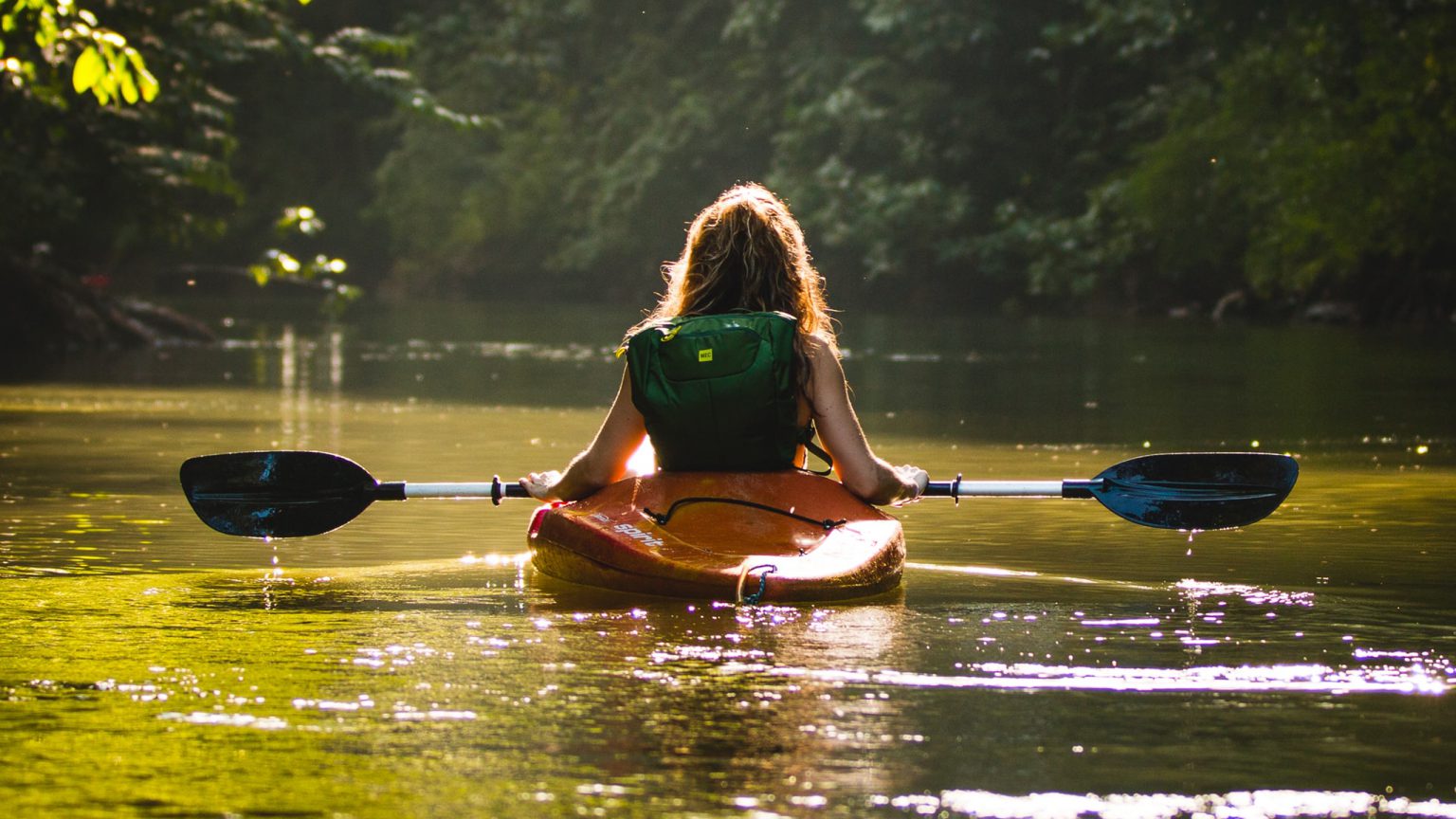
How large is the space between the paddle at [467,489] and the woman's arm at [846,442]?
0.36m

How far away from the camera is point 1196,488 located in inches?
294

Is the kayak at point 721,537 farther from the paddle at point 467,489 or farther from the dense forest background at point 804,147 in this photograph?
the dense forest background at point 804,147

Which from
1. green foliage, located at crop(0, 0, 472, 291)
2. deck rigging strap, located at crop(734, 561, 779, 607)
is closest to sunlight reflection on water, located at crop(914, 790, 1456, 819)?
deck rigging strap, located at crop(734, 561, 779, 607)

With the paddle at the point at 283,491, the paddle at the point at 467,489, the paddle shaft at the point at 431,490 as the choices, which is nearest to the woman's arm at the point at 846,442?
the paddle at the point at 467,489

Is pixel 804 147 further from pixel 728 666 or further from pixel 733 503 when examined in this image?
pixel 728 666

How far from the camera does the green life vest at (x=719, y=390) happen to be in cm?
661

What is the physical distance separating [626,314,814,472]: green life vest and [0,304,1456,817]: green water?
21.2 inches

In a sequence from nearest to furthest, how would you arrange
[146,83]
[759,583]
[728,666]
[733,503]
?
[728,666] → [759,583] → [733,503] → [146,83]

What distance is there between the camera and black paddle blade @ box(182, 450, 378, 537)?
7539 mm

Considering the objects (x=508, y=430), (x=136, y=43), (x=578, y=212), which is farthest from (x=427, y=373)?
(x=578, y=212)

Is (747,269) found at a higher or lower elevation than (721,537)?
higher

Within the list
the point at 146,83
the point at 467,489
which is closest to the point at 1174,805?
the point at 467,489

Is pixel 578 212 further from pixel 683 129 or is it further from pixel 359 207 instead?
pixel 359 207

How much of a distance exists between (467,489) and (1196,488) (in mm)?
2345
